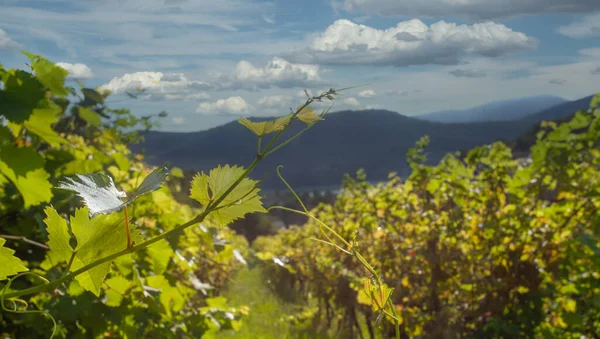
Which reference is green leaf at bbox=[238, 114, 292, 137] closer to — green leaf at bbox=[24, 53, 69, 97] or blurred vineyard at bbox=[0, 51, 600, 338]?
blurred vineyard at bbox=[0, 51, 600, 338]

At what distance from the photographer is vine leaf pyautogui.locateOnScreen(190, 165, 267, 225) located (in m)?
0.53

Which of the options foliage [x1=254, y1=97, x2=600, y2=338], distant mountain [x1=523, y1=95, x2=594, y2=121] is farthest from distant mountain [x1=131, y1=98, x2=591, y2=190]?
foliage [x1=254, y1=97, x2=600, y2=338]

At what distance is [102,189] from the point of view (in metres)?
0.52

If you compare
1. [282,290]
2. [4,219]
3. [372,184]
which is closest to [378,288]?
[4,219]

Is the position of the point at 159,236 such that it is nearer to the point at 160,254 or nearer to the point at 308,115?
the point at 308,115

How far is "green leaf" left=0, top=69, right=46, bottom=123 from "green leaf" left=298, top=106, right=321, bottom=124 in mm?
1360

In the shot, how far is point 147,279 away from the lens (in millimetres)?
2033

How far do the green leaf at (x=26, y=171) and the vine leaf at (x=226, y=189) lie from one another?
45.8 inches

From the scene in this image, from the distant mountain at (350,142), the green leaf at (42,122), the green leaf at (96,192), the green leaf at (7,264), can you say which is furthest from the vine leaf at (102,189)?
the distant mountain at (350,142)

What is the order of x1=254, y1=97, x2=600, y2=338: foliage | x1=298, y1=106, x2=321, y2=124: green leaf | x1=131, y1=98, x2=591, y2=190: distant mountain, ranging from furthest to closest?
1. x1=131, y1=98, x2=591, y2=190: distant mountain
2. x1=254, y1=97, x2=600, y2=338: foliage
3. x1=298, y1=106, x2=321, y2=124: green leaf

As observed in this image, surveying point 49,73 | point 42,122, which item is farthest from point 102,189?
point 49,73

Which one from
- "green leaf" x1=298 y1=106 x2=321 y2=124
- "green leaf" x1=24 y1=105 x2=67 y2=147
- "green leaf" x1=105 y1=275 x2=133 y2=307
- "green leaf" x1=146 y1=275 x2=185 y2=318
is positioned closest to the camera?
"green leaf" x1=298 y1=106 x2=321 y2=124

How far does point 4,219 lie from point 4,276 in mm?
1903

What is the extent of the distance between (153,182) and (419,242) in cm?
406
